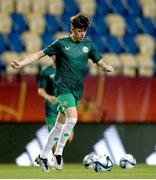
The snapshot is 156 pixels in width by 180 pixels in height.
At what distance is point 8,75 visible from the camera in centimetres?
1597

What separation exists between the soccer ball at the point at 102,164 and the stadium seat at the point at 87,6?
30.9ft

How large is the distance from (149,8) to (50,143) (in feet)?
34.8

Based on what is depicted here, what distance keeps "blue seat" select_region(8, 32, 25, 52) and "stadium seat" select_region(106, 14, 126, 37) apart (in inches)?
93.3

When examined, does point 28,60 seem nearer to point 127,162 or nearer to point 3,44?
point 127,162

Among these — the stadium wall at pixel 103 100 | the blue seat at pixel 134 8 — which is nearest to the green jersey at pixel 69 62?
the stadium wall at pixel 103 100

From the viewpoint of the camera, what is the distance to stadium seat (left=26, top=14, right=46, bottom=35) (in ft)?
68.5

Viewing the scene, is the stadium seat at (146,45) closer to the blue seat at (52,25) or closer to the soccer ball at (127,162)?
the blue seat at (52,25)

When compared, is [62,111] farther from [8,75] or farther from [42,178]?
[8,75]

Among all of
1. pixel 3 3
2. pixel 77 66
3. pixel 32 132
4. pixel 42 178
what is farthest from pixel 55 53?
pixel 3 3

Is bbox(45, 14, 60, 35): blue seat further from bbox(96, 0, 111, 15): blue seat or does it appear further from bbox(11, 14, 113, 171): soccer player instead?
bbox(11, 14, 113, 171): soccer player

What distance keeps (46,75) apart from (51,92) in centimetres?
29

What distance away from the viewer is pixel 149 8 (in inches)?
865

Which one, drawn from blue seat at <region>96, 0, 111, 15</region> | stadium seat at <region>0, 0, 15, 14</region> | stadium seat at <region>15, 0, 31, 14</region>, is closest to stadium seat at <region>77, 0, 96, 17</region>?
blue seat at <region>96, 0, 111, 15</region>

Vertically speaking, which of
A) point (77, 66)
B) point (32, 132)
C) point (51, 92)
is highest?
point (77, 66)
